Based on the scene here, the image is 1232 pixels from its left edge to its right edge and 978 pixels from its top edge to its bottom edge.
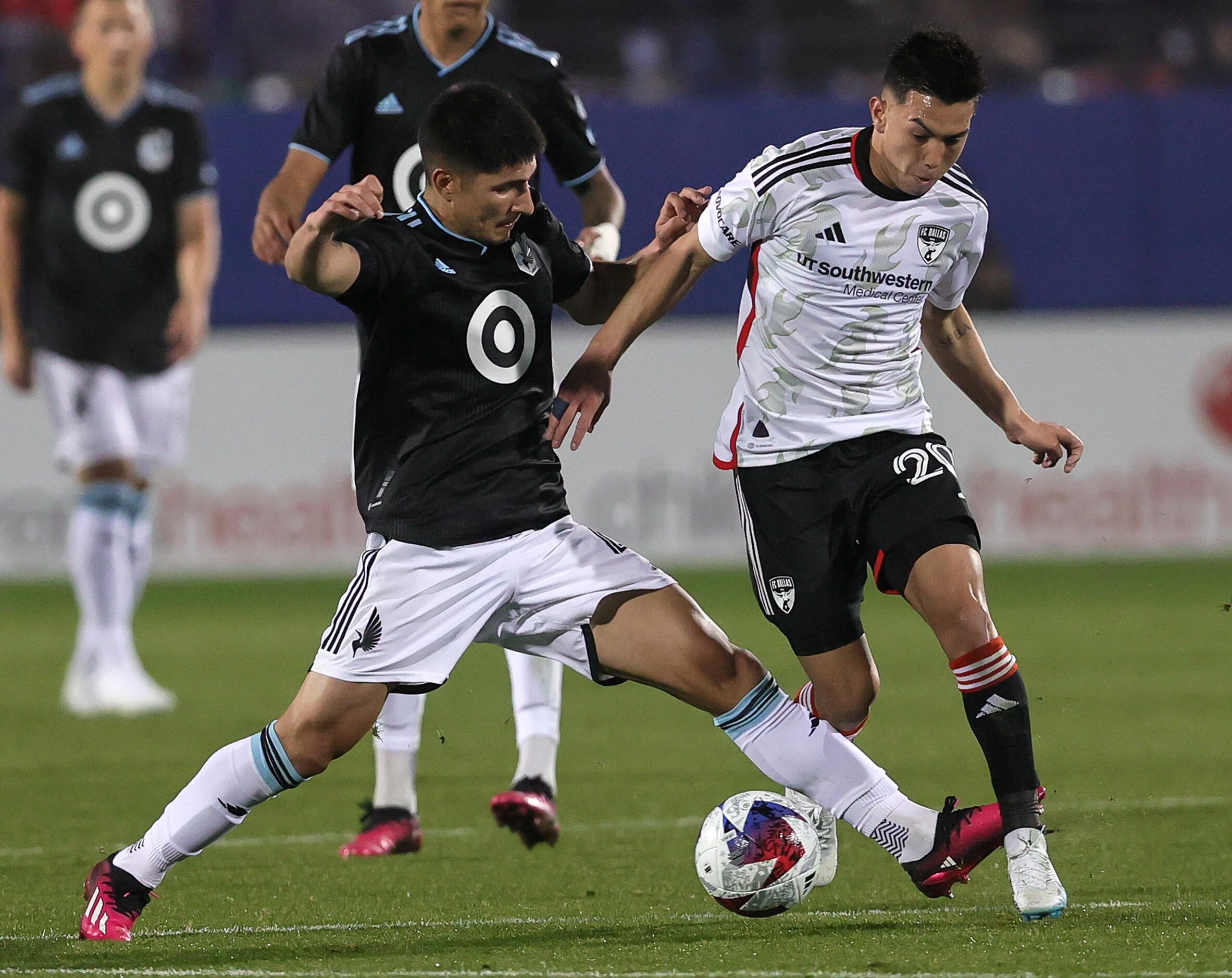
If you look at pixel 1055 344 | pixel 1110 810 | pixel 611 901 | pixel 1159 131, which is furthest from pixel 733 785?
pixel 1159 131

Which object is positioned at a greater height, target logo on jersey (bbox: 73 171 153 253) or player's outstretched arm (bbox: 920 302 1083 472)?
player's outstretched arm (bbox: 920 302 1083 472)

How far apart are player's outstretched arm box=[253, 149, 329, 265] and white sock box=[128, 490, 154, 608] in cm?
359

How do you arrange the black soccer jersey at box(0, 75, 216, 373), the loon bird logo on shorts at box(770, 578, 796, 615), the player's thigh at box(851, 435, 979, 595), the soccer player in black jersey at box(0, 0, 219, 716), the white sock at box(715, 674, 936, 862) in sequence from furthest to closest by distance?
the black soccer jersey at box(0, 75, 216, 373) < the soccer player in black jersey at box(0, 0, 219, 716) < the loon bird logo on shorts at box(770, 578, 796, 615) < the player's thigh at box(851, 435, 979, 595) < the white sock at box(715, 674, 936, 862)

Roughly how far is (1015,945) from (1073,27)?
42.9 ft

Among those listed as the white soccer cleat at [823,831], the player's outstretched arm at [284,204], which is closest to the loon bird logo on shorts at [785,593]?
the white soccer cleat at [823,831]

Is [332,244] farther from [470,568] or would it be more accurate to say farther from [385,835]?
[385,835]

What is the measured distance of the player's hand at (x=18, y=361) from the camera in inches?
387

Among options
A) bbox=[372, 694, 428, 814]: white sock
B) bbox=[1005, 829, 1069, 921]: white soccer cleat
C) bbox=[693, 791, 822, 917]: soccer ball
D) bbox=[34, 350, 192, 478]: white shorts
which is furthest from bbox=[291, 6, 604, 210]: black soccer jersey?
bbox=[34, 350, 192, 478]: white shorts

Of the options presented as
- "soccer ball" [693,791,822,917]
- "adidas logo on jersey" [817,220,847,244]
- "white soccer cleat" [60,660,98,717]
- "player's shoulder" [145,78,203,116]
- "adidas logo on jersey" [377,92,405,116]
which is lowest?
"white soccer cleat" [60,660,98,717]

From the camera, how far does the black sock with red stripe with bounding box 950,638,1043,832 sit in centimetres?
476

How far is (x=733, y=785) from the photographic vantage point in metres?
7.07

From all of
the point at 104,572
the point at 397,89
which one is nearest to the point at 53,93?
the point at 104,572

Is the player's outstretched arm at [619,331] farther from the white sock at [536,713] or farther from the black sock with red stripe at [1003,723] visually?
the white sock at [536,713]

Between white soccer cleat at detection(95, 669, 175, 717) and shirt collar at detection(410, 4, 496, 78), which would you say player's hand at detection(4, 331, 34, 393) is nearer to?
white soccer cleat at detection(95, 669, 175, 717)
